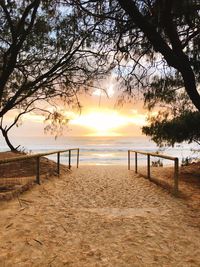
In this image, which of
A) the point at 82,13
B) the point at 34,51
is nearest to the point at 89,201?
the point at 82,13

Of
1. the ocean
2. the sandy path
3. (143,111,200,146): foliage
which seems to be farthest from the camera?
the ocean

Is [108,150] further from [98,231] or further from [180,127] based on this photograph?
[98,231]

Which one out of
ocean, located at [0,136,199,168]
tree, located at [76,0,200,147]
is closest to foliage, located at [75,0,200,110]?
tree, located at [76,0,200,147]

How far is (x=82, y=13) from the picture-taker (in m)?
7.74

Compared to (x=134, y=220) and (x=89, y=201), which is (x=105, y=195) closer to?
(x=89, y=201)

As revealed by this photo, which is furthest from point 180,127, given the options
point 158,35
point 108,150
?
point 108,150

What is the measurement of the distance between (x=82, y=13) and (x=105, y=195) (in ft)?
13.5

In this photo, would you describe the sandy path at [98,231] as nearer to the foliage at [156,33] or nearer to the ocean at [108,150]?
the foliage at [156,33]

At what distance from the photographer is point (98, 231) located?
555cm

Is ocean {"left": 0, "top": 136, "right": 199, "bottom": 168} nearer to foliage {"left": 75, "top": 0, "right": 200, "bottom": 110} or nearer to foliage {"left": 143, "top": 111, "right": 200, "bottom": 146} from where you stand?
foliage {"left": 143, "top": 111, "right": 200, "bottom": 146}

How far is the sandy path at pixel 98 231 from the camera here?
14.5ft

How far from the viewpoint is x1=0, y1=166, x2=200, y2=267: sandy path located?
14.5 ft

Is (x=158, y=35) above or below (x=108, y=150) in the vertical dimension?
above

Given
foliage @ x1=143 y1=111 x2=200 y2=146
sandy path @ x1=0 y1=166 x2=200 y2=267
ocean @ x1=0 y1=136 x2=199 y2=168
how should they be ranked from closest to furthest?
sandy path @ x1=0 y1=166 x2=200 y2=267, foliage @ x1=143 y1=111 x2=200 y2=146, ocean @ x1=0 y1=136 x2=199 y2=168
